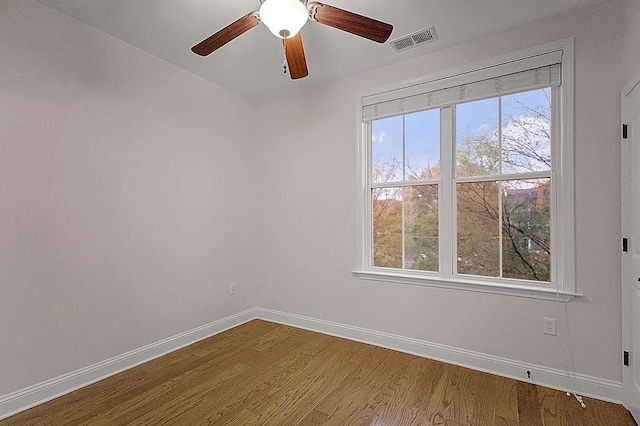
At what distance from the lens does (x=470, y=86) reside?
266 centimetres

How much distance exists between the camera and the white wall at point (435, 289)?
215 centimetres

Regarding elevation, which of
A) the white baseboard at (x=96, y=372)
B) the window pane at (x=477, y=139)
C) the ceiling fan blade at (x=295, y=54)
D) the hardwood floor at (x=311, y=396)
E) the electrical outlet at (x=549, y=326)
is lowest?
the hardwood floor at (x=311, y=396)

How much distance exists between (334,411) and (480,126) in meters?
2.55

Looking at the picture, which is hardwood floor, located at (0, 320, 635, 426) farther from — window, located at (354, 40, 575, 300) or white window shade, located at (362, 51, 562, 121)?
white window shade, located at (362, 51, 562, 121)

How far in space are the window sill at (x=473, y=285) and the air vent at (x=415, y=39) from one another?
2074 millimetres

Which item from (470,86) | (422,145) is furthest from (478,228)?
(470,86)

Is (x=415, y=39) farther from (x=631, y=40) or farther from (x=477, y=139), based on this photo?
(x=631, y=40)

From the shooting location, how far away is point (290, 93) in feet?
12.1

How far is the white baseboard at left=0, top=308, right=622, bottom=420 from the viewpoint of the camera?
6.91ft

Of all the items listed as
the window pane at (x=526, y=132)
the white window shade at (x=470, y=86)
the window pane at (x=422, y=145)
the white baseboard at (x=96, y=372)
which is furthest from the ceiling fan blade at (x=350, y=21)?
the white baseboard at (x=96, y=372)

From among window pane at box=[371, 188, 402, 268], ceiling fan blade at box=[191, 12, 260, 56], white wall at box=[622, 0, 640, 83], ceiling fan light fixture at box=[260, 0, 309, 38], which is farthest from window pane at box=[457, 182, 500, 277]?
ceiling fan blade at box=[191, 12, 260, 56]

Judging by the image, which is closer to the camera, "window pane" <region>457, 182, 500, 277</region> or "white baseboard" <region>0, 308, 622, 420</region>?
"white baseboard" <region>0, 308, 622, 420</region>

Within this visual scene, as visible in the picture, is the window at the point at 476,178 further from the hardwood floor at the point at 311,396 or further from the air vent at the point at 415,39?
the hardwood floor at the point at 311,396

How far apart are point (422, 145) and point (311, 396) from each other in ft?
7.79
